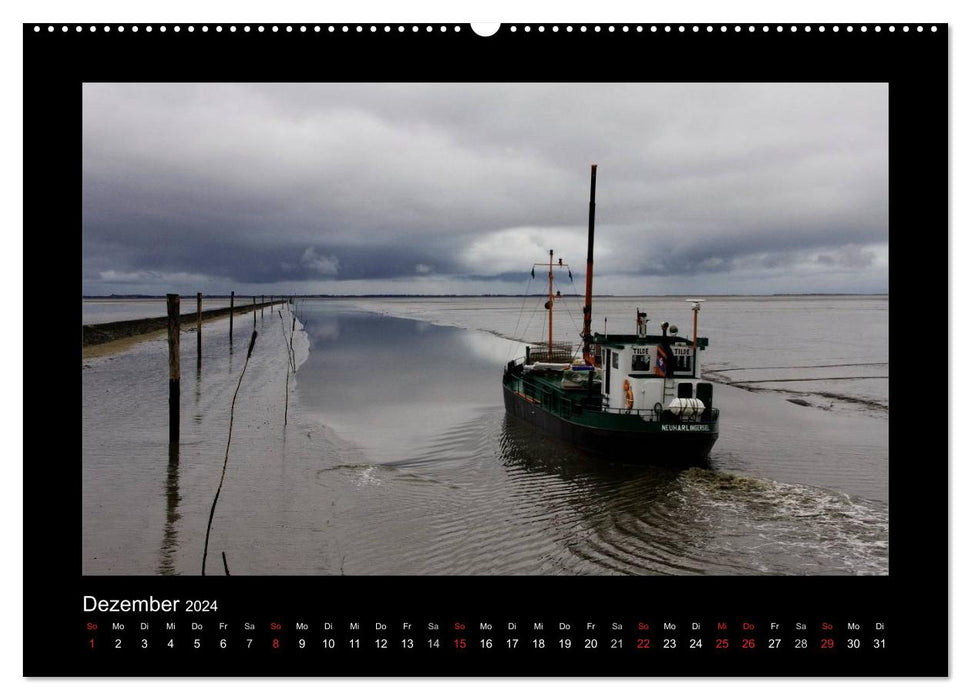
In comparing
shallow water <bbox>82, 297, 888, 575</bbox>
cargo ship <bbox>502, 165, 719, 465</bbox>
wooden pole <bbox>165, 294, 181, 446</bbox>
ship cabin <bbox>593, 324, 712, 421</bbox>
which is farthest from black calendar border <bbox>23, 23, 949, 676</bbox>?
wooden pole <bbox>165, 294, 181, 446</bbox>

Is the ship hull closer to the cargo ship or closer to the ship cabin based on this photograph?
the cargo ship

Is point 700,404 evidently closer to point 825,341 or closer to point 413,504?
point 413,504

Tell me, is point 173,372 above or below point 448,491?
above

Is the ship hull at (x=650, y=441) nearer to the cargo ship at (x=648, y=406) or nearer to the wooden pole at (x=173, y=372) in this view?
the cargo ship at (x=648, y=406)

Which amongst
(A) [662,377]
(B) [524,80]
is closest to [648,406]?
(A) [662,377]

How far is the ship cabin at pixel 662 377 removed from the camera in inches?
786

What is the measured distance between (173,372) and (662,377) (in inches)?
614

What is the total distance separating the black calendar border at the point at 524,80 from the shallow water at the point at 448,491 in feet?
23.4

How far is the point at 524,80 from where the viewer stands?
504 cm

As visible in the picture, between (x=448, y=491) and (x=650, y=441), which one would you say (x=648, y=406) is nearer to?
(x=650, y=441)

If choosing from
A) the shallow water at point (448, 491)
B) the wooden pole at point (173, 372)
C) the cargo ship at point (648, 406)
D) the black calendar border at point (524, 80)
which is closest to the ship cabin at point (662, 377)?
the cargo ship at point (648, 406)

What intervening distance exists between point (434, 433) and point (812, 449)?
544 inches

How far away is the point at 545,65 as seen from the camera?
496cm

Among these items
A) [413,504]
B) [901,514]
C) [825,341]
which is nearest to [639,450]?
[413,504]
